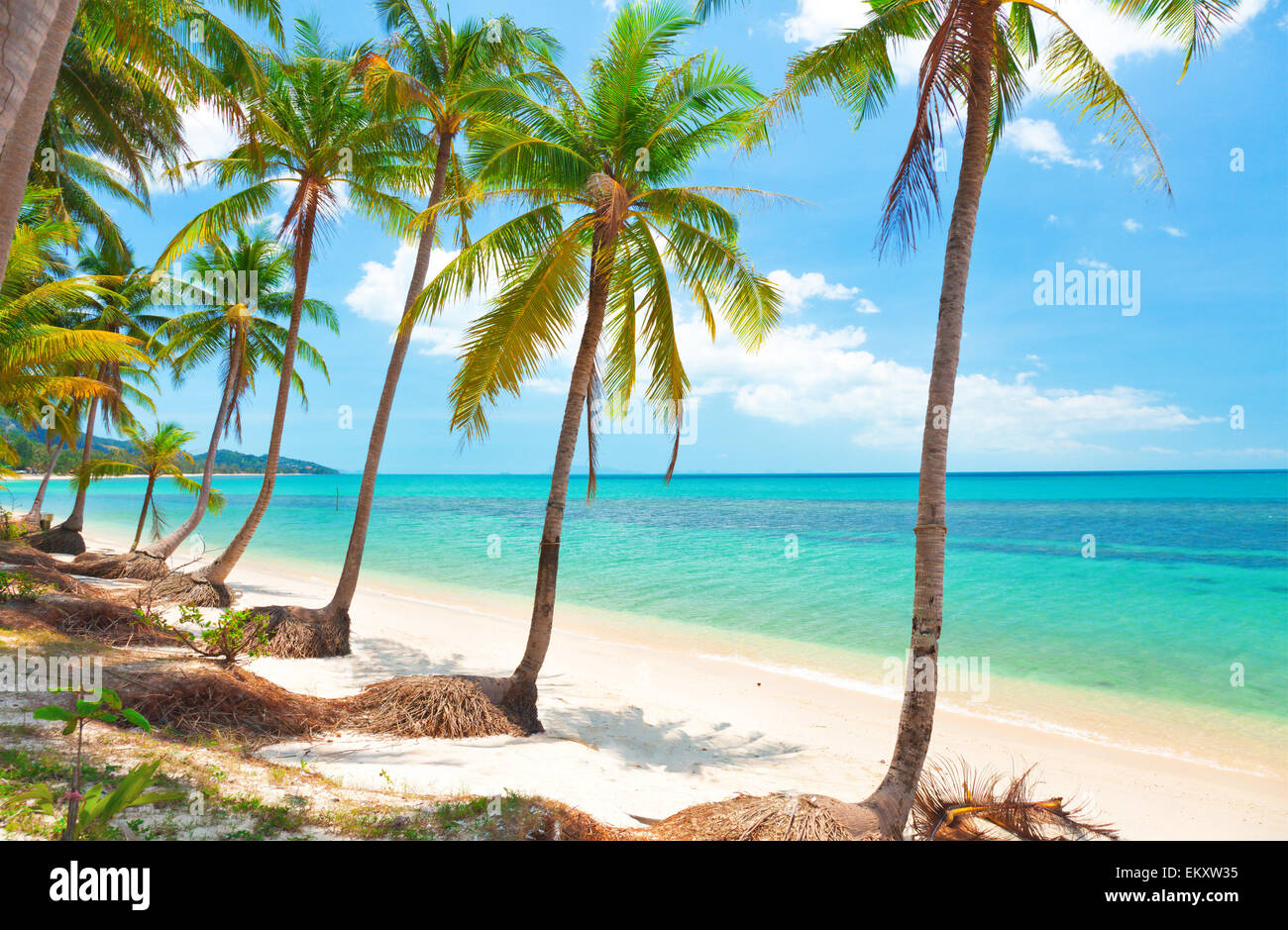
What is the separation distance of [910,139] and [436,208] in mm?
5566

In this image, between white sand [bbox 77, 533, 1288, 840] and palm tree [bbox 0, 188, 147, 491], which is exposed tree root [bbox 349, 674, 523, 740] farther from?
palm tree [bbox 0, 188, 147, 491]

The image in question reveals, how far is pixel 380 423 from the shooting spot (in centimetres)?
1058

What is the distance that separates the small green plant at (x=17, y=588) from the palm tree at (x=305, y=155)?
11.3 feet

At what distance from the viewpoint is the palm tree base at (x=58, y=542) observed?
19.3 metres

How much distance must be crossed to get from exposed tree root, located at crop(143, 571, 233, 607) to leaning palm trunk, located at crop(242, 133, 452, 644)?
360cm

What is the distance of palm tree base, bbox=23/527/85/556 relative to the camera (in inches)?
759

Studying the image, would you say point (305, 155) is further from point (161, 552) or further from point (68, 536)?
point (68, 536)

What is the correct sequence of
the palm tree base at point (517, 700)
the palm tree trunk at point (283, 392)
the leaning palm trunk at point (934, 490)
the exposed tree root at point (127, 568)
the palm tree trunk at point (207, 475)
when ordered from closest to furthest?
the leaning palm trunk at point (934, 490) < the palm tree base at point (517, 700) < the palm tree trunk at point (283, 392) < the exposed tree root at point (127, 568) < the palm tree trunk at point (207, 475)

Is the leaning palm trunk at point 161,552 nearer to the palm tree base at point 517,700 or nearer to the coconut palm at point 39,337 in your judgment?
the coconut palm at point 39,337

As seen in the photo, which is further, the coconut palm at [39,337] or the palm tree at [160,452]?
the palm tree at [160,452]

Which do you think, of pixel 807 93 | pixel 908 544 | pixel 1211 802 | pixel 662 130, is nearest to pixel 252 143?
pixel 662 130

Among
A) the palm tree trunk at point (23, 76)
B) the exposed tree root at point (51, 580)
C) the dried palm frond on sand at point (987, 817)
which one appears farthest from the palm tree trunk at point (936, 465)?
the exposed tree root at point (51, 580)

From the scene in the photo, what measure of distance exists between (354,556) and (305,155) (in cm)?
776
